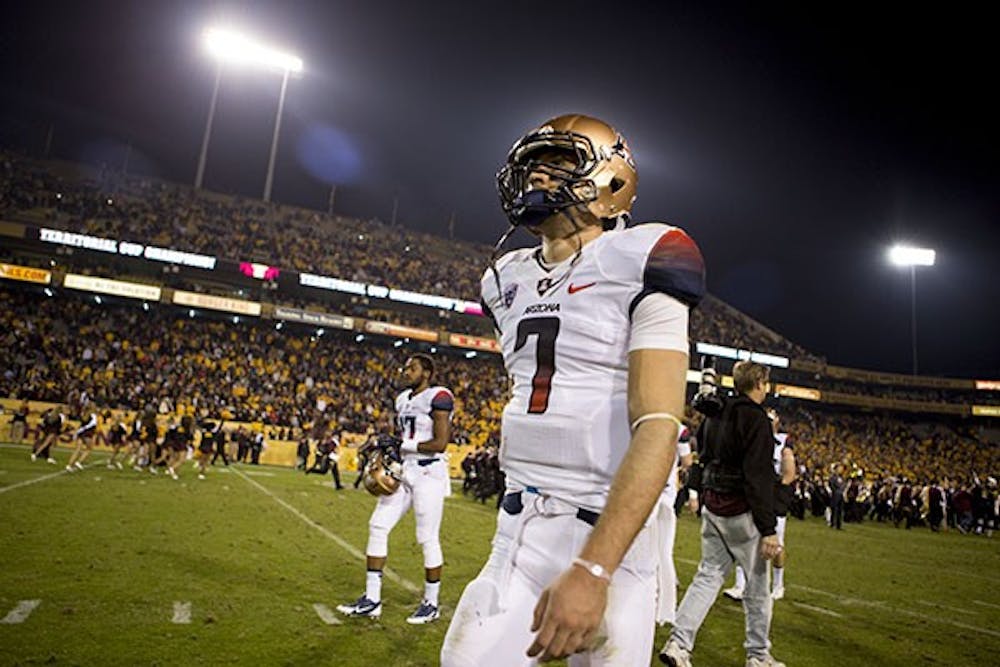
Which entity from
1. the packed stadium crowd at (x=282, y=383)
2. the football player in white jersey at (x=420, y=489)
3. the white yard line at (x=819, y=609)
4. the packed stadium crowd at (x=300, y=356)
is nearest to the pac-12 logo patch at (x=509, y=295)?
the football player in white jersey at (x=420, y=489)

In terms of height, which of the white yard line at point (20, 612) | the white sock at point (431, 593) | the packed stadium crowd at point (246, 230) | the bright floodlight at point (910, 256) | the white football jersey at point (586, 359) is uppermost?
the bright floodlight at point (910, 256)

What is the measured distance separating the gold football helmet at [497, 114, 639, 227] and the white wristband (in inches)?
42.6

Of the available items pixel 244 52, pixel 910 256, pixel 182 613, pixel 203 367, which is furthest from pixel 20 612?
pixel 910 256

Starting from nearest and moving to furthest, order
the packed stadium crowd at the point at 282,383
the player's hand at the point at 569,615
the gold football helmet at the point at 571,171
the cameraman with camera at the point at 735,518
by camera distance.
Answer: the player's hand at the point at 569,615 < the gold football helmet at the point at 571,171 < the cameraman with camera at the point at 735,518 < the packed stadium crowd at the point at 282,383

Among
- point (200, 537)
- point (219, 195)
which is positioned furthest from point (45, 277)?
point (200, 537)

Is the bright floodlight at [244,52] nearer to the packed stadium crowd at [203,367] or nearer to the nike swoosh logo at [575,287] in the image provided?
the packed stadium crowd at [203,367]

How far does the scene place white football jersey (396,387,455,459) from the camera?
626 cm

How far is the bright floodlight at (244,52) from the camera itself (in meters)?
36.4

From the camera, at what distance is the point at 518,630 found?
5.65ft

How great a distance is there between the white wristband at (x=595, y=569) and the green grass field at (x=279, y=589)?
3.70 meters

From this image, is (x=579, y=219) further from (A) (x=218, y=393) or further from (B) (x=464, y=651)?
(A) (x=218, y=393)

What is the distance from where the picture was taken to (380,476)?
5.85m

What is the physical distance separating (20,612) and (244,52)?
1576 inches

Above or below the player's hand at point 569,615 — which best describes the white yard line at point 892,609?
below
